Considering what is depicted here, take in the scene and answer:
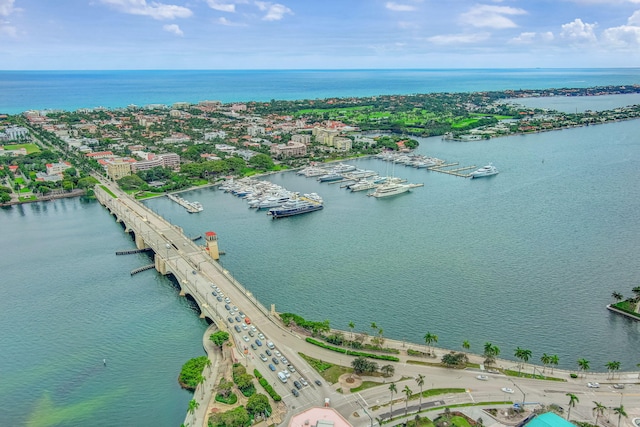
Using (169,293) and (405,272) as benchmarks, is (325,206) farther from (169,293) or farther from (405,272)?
(169,293)

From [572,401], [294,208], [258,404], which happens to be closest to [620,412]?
[572,401]

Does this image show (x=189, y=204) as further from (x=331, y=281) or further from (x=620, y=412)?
(x=620, y=412)

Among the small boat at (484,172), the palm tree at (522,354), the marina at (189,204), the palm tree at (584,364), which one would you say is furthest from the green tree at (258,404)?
the small boat at (484,172)

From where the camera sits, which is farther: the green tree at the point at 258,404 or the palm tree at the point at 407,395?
the palm tree at the point at 407,395

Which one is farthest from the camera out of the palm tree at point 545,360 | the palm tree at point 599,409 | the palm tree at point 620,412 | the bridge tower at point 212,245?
the bridge tower at point 212,245

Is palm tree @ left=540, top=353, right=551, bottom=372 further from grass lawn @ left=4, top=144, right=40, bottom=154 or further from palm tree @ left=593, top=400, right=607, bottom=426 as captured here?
grass lawn @ left=4, top=144, right=40, bottom=154

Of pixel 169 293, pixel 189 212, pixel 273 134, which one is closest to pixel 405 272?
pixel 169 293

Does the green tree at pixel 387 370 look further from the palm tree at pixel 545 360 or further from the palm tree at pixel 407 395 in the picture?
the palm tree at pixel 545 360

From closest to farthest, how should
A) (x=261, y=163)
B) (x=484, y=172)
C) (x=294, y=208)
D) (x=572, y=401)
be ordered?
1. (x=572, y=401)
2. (x=294, y=208)
3. (x=484, y=172)
4. (x=261, y=163)
